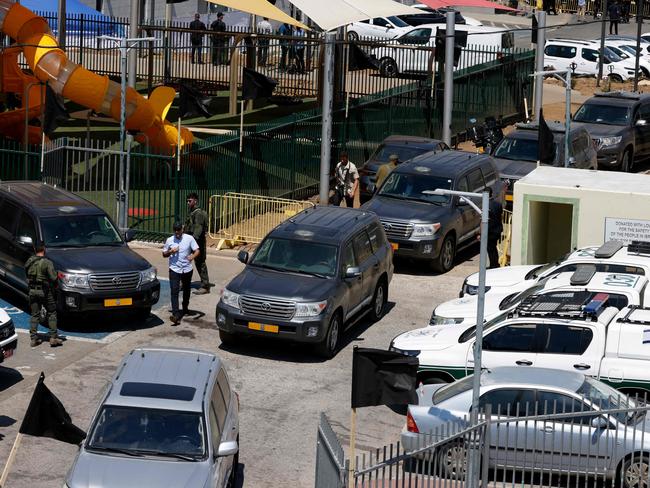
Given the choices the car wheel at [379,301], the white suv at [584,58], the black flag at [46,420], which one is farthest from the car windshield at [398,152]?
the white suv at [584,58]

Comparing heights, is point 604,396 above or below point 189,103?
below

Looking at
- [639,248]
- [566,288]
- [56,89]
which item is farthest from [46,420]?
[56,89]

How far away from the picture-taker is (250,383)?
754 inches

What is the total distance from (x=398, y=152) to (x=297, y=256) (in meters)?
9.62

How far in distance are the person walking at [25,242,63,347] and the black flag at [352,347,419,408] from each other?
25.8ft

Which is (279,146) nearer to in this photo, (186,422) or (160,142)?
(160,142)

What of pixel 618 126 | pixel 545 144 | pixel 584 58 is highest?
pixel 584 58

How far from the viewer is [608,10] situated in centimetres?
5919

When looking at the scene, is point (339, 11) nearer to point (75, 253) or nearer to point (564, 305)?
point (75, 253)

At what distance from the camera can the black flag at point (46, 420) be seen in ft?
44.1

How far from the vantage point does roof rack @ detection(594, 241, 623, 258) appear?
69.3 ft

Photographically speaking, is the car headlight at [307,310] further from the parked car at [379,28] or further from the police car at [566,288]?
the parked car at [379,28]

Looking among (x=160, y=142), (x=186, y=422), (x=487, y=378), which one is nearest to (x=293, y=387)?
(x=487, y=378)

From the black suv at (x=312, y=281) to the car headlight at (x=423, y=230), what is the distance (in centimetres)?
217
